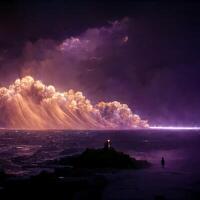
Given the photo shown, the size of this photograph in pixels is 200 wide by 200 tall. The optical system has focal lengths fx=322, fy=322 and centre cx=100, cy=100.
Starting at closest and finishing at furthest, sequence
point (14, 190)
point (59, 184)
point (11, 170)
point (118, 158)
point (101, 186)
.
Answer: point (14, 190) → point (59, 184) → point (101, 186) → point (11, 170) → point (118, 158)

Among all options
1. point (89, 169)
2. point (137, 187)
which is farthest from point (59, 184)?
point (89, 169)

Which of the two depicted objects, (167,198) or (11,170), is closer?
(167,198)

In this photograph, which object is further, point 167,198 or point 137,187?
point 137,187

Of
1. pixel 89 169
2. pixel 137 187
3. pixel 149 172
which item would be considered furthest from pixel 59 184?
pixel 149 172

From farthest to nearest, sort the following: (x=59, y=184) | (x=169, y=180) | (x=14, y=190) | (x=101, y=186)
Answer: (x=169, y=180) → (x=101, y=186) → (x=59, y=184) → (x=14, y=190)

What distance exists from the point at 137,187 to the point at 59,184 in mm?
12855

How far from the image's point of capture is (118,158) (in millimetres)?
75125

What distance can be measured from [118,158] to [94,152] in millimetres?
5945

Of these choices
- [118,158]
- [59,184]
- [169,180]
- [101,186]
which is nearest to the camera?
[59,184]

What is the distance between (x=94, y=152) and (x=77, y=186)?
2688cm

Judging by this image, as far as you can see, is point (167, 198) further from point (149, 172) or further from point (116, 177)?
point (149, 172)

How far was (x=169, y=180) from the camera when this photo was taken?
59.5 metres

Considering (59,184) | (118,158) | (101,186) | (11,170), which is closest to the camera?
(59,184)

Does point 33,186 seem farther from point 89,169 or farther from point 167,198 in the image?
point 89,169
